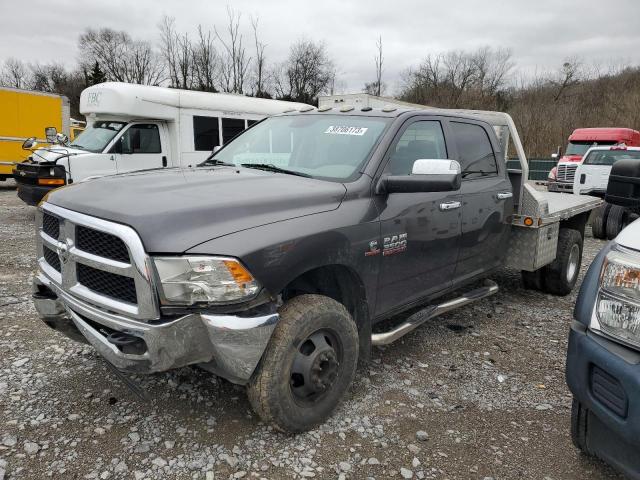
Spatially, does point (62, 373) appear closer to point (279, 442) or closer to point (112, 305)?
point (112, 305)

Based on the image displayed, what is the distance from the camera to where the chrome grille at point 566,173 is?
17.1 metres

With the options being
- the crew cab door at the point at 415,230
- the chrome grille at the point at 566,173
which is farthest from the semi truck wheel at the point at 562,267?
the chrome grille at the point at 566,173

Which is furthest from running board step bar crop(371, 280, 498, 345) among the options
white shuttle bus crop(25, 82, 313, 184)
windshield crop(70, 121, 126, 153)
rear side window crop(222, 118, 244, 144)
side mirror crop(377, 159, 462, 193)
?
rear side window crop(222, 118, 244, 144)

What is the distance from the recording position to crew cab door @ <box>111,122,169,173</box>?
9320 mm

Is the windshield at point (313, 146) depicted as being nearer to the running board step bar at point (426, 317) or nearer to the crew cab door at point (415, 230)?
the crew cab door at point (415, 230)

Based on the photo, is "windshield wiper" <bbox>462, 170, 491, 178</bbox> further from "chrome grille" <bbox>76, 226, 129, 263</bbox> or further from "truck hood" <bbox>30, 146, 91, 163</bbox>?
"truck hood" <bbox>30, 146, 91, 163</bbox>

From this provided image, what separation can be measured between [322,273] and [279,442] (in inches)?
39.1

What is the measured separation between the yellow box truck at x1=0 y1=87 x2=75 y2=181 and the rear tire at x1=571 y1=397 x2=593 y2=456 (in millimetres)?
15304

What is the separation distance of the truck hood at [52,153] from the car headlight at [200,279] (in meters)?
7.76

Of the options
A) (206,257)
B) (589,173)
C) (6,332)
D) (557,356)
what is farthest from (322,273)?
(589,173)

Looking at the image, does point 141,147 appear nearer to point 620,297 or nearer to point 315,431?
point 315,431

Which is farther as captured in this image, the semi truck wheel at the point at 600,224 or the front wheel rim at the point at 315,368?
the semi truck wheel at the point at 600,224

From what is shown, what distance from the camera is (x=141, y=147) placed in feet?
31.7

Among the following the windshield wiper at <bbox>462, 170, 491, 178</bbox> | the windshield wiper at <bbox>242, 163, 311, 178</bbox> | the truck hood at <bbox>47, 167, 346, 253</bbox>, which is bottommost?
the truck hood at <bbox>47, 167, 346, 253</bbox>
